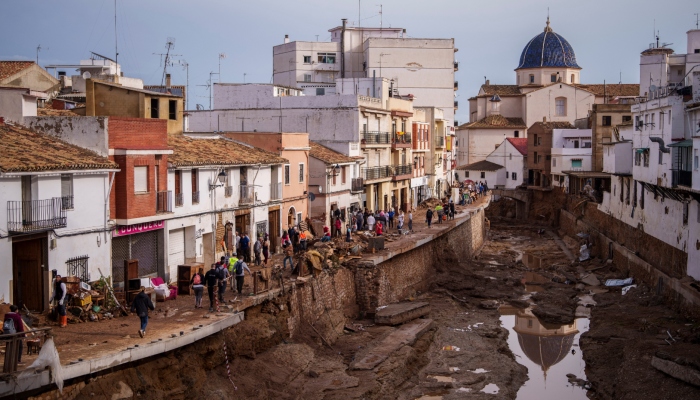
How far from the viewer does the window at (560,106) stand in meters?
99.7

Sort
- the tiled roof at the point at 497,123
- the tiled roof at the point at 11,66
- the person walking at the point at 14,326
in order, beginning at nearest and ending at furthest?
1. the person walking at the point at 14,326
2. the tiled roof at the point at 11,66
3. the tiled roof at the point at 497,123

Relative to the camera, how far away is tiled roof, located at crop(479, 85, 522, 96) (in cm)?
10481

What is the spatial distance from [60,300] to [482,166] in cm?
7309

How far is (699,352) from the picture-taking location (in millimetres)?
27391

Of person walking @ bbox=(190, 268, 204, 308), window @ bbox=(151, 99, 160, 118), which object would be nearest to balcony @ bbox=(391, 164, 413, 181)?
window @ bbox=(151, 99, 160, 118)

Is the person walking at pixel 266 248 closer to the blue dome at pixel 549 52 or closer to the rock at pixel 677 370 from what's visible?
the rock at pixel 677 370

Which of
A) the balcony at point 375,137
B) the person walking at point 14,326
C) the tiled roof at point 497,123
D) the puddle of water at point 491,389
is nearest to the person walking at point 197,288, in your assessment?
the person walking at point 14,326

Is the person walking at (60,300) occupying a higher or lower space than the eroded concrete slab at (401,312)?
higher

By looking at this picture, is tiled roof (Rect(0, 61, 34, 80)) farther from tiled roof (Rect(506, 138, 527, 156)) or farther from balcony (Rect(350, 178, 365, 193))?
tiled roof (Rect(506, 138, 527, 156))

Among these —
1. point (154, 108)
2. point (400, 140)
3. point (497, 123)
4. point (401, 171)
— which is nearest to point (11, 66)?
point (154, 108)

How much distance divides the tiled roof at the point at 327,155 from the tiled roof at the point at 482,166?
43359mm

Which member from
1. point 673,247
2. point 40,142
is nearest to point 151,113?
point 40,142

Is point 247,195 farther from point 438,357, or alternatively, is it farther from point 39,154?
point 39,154

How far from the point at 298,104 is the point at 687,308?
88.6 ft
